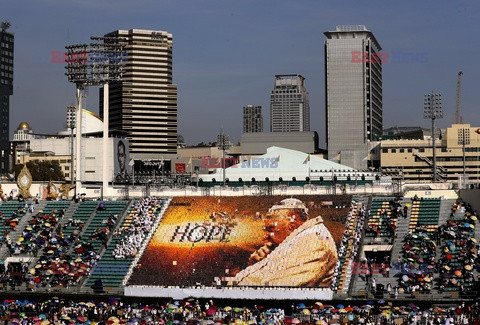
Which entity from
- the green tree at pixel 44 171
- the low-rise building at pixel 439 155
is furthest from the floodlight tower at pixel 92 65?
the low-rise building at pixel 439 155

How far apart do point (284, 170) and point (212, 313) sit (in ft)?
153

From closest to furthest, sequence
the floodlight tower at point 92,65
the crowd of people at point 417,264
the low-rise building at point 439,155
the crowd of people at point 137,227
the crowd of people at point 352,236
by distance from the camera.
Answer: the crowd of people at point 417,264 → the crowd of people at point 352,236 → the crowd of people at point 137,227 → the floodlight tower at point 92,65 → the low-rise building at point 439,155

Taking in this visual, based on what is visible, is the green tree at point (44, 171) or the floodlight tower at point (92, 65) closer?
the floodlight tower at point (92, 65)

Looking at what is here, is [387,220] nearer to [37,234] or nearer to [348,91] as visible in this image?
[37,234]

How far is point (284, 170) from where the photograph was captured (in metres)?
104

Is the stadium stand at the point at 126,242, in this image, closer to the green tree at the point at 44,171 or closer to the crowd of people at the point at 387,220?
the crowd of people at the point at 387,220

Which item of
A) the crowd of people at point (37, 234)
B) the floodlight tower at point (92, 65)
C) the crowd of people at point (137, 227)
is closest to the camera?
the crowd of people at point (137, 227)

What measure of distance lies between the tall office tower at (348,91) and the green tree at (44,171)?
62.2m

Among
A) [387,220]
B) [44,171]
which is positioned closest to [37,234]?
[387,220]

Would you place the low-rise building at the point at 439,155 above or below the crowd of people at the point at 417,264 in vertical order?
above

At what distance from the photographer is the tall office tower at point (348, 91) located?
188 meters

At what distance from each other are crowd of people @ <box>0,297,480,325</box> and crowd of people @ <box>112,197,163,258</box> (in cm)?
959

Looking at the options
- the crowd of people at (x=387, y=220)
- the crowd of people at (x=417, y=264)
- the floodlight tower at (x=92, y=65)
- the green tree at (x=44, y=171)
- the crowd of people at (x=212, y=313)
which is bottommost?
the crowd of people at (x=212, y=313)

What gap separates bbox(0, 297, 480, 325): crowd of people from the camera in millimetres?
54772
